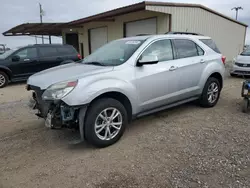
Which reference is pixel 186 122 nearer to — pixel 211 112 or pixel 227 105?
pixel 211 112

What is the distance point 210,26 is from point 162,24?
4012mm

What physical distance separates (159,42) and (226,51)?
538 inches

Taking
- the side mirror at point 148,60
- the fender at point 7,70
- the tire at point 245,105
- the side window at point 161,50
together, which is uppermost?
the side window at point 161,50

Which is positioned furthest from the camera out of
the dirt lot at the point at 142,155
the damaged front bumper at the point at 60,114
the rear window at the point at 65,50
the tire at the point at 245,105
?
the rear window at the point at 65,50

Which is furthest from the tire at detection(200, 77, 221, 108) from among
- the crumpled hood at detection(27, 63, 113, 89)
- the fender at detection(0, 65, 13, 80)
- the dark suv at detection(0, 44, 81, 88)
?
the fender at detection(0, 65, 13, 80)

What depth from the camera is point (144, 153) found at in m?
3.34

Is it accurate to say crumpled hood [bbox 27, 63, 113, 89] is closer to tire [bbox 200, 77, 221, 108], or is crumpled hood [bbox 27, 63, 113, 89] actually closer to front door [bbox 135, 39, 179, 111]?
front door [bbox 135, 39, 179, 111]

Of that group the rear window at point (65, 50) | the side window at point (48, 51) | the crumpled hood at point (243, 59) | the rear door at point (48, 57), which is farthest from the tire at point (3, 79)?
the crumpled hood at point (243, 59)

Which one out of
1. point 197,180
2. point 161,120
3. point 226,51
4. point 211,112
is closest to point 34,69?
point 161,120

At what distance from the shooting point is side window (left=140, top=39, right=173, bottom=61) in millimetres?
4113

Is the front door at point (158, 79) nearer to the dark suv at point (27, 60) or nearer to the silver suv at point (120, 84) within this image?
the silver suv at point (120, 84)

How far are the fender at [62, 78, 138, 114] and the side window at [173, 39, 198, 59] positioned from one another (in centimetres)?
150

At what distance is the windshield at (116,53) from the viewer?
3.89m

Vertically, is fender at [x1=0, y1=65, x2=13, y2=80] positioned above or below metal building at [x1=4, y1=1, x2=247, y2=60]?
below
